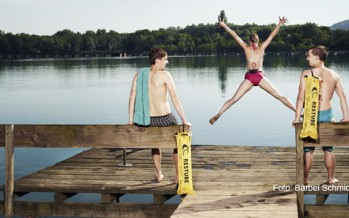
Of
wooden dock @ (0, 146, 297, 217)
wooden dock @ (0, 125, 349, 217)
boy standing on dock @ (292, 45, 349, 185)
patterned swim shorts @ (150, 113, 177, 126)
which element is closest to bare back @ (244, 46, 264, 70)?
wooden dock @ (0, 146, 297, 217)

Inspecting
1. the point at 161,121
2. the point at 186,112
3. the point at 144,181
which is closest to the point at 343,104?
the point at 161,121

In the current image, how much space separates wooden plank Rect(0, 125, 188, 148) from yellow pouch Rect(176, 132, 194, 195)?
132mm

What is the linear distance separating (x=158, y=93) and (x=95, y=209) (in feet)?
6.74

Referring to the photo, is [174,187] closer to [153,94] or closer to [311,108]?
[153,94]

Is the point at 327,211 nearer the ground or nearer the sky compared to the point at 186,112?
nearer the sky

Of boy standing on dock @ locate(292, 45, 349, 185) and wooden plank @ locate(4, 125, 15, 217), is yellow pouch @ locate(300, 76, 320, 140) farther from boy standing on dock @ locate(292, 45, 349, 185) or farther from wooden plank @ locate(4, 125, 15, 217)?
wooden plank @ locate(4, 125, 15, 217)

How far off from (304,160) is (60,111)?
129 feet

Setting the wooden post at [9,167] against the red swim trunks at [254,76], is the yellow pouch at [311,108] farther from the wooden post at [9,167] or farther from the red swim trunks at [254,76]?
the red swim trunks at [254,76]

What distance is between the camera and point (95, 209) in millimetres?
8703

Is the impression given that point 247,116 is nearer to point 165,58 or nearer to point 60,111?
point 60,111

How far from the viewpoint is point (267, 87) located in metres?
12.2

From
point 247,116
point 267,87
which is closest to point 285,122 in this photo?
point 247,116

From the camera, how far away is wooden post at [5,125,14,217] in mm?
8156

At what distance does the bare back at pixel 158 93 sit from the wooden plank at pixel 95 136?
0.53 meters
